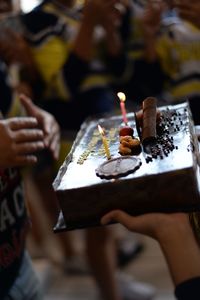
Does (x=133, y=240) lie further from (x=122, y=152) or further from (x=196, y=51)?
(x=122, y=152)

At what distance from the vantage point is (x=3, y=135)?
97 centimetres

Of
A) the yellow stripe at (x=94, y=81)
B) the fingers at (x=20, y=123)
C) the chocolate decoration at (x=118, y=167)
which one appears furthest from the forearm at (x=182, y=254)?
the yellow stripe at (x=94, y=81)

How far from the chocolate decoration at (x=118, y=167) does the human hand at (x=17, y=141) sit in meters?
0.17

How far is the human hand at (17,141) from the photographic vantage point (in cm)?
97

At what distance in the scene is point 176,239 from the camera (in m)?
0.83

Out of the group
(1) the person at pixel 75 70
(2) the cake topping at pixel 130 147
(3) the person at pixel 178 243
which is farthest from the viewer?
(1) the person at pixel 75 70

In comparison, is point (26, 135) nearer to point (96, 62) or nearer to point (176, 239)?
point (176, 239)

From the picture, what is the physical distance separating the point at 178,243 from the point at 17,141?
14.2 inches

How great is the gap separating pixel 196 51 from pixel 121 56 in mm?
329

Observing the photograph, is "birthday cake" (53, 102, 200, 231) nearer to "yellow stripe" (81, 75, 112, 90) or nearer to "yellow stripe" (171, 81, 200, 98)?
"yellow stripe" (171, 81, 200, 98)

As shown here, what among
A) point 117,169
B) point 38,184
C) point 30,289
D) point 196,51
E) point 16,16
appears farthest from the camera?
point 38,184

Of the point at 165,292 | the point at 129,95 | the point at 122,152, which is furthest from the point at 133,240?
the point at 122,152

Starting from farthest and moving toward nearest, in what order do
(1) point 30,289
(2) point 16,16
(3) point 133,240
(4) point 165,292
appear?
1. (3) point 133,240
2. (4) point 165,292
3. (2) point 16,16
4. (1) point 30,289

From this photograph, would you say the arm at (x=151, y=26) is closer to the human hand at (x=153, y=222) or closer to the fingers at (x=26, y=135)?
the fingers at (x=26, y=135)
